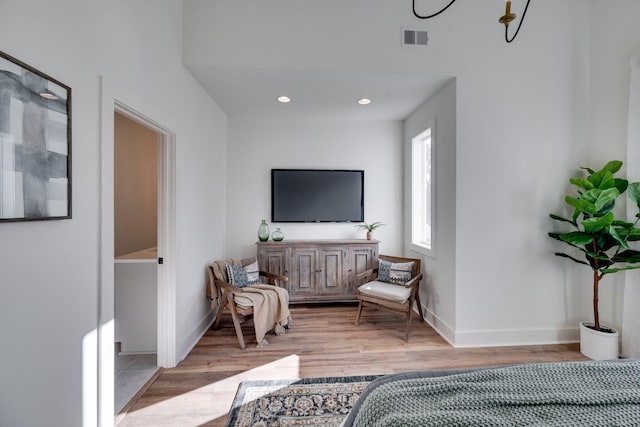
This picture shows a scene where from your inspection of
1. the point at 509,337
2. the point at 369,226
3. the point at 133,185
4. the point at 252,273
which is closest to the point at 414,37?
the point at 369,226

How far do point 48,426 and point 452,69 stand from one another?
3.75 m

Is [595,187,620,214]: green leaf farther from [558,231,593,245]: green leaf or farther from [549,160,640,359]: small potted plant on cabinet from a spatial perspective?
[558,231,593,245]: green leaf

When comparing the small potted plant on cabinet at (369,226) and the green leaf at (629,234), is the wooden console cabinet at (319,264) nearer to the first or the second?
the small potted plant on cabinet at (369,226)

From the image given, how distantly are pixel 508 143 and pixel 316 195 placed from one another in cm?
237

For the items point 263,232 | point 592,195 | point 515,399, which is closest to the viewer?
point 515,399

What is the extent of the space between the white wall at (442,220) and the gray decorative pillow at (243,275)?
2072 millimetres

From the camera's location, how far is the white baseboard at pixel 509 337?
2.71 meters

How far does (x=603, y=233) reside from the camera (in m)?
2.38

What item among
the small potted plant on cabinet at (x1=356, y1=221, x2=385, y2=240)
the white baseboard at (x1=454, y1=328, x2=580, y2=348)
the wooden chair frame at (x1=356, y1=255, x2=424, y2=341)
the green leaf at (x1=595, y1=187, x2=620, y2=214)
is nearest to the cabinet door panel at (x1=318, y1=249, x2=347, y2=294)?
the wooden chair frame at (x1=356, y1=255, x2=424, y2=341)

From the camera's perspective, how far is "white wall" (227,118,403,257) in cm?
398

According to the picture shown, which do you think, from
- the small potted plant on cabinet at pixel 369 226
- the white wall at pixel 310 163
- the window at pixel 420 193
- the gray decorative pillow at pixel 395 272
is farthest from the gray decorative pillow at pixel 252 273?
the window at pixel 420 193

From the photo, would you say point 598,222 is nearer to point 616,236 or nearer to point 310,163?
point 616,236

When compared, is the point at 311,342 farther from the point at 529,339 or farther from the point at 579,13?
the point at 579,13

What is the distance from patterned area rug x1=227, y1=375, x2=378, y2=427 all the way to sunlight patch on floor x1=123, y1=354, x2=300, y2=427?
0.24ft
